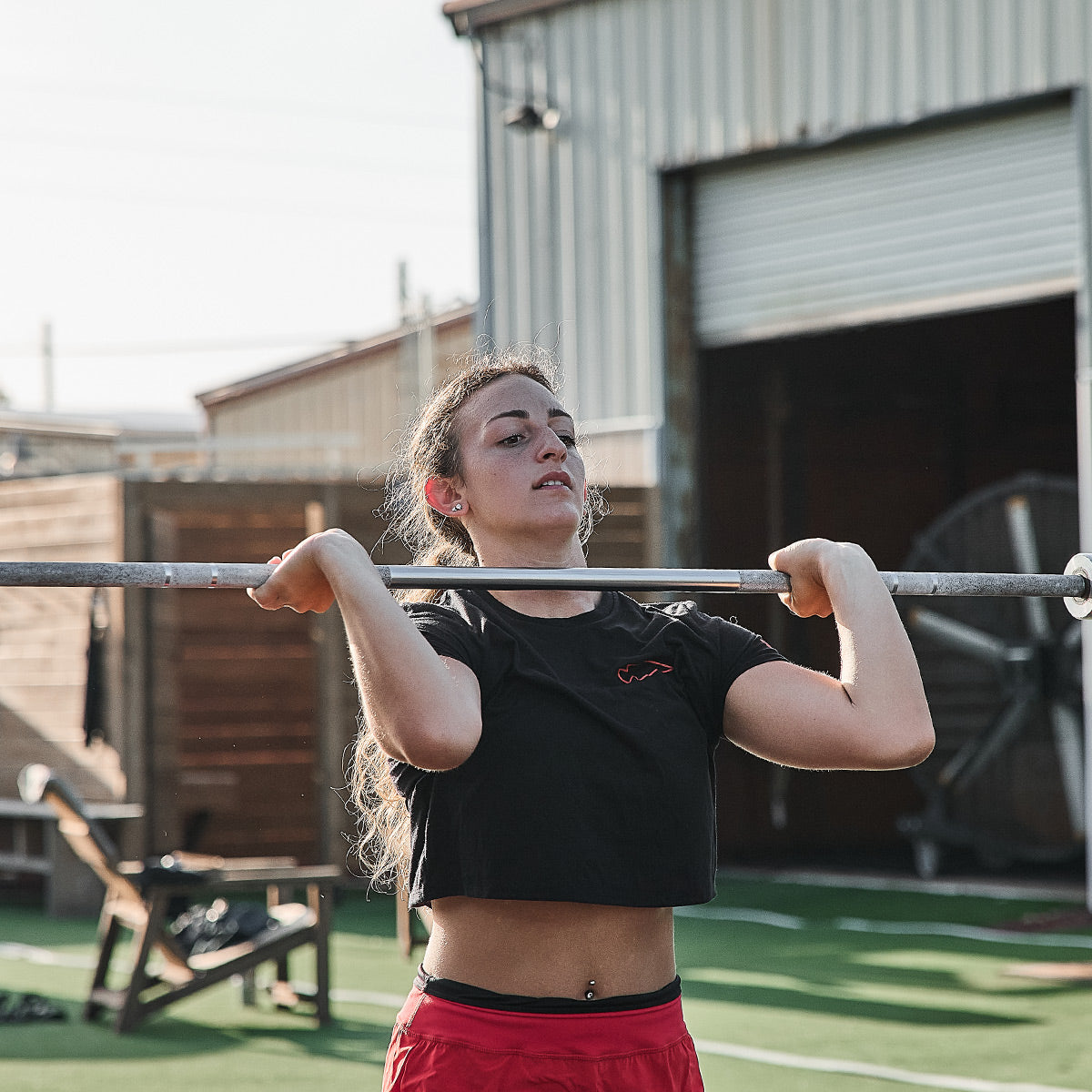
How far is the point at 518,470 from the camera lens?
6.20 feet

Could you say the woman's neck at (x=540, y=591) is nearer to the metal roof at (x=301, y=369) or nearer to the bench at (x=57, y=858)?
the bench at (x=57, y=858)

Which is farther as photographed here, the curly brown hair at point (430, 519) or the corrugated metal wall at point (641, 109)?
the corrugated metal wall at point (641, 109)

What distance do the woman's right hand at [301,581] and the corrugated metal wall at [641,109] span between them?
18.2 ft

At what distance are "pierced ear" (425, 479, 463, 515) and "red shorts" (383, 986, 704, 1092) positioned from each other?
23.9 inches

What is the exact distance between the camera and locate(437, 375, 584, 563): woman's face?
188cm

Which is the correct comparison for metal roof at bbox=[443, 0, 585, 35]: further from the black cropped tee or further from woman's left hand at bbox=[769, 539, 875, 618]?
the black cropped tee

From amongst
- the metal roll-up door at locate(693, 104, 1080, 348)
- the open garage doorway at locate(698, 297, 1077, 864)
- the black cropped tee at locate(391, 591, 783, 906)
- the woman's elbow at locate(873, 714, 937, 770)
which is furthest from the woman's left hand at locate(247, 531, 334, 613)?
the open garage doorway at locate(698, 297, 1077, 864)

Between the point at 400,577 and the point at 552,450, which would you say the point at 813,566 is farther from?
the point at 400,577

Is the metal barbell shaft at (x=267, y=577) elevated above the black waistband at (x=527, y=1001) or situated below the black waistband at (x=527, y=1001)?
above

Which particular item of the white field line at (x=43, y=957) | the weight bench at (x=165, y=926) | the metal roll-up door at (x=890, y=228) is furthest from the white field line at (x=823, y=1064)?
the metal roll-up door at (x=890, y=228)

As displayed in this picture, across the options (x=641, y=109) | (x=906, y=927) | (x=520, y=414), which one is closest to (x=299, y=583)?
(x=520, y=414)

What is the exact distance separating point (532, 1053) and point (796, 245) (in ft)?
21.7

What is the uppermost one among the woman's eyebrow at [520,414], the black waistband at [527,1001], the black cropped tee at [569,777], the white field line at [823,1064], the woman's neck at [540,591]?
the woman's eyebrow at [520,414]

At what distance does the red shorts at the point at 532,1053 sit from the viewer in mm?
1666
